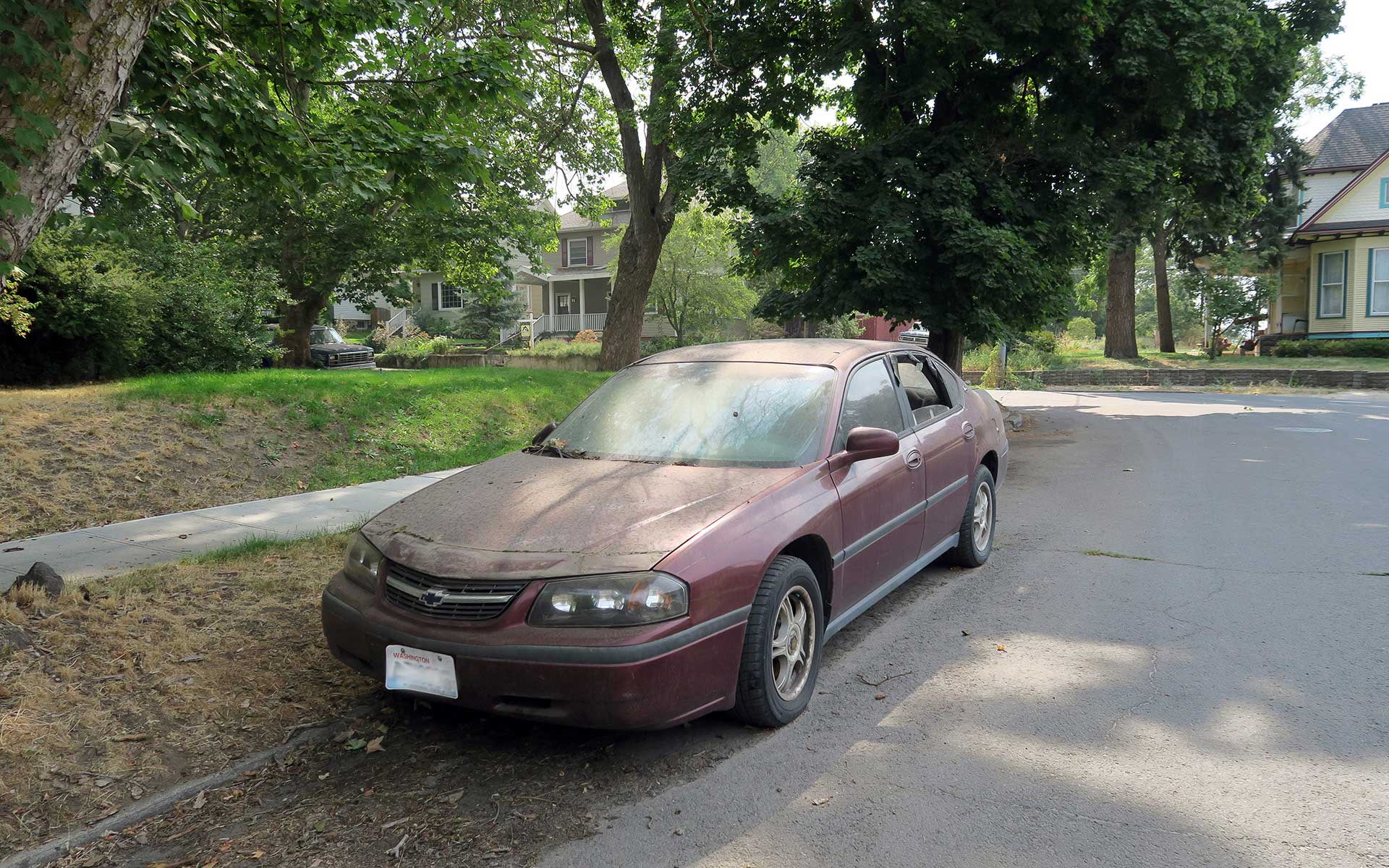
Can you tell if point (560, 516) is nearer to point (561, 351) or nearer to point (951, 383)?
point (951, 383)

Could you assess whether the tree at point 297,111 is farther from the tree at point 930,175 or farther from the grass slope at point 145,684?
the tree at point 930,175

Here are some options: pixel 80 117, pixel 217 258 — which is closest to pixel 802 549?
pixel 80 117

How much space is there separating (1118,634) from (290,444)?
838cm

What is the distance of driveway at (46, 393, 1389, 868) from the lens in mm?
3090

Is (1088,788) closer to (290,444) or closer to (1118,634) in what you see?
(1118,634)

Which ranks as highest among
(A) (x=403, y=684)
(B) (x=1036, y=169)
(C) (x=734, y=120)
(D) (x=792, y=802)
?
(C) (x=734, y=120)

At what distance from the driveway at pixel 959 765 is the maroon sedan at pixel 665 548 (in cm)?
31

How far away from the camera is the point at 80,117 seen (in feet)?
14.4

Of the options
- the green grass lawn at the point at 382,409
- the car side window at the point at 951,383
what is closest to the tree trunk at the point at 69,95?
the car side window at the point at 951,383

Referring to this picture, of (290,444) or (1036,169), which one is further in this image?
(1036,169)

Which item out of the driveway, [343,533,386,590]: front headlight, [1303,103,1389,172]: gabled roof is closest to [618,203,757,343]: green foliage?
[1303,103,1389,172]: gabled roof

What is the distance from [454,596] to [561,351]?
1167 inches

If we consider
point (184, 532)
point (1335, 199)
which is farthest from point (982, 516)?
point (1335, 199)

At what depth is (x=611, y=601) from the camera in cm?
342
